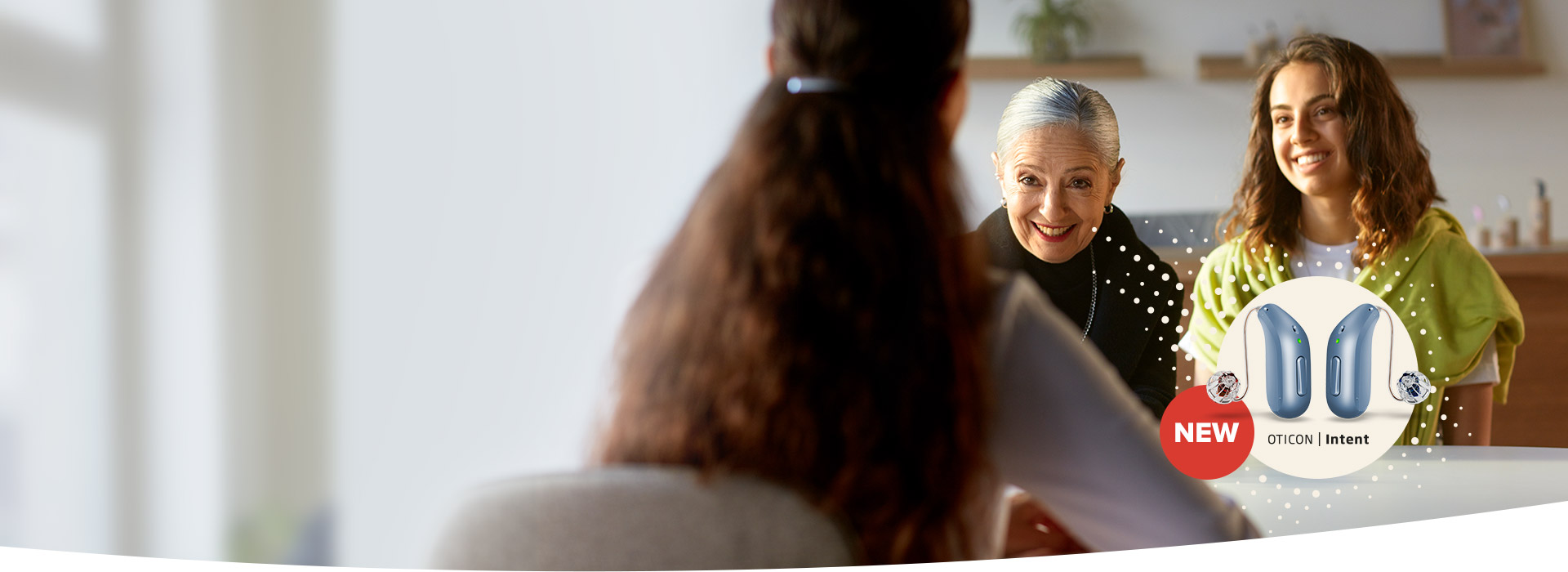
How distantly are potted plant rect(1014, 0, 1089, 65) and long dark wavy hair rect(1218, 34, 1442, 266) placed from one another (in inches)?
9.5

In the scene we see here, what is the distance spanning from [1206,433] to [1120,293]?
0.17m

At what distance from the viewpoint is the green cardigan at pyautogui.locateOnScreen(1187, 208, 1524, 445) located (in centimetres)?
107

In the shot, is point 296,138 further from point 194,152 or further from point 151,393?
point 151,393

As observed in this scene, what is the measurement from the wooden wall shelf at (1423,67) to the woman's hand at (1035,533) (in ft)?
2.33

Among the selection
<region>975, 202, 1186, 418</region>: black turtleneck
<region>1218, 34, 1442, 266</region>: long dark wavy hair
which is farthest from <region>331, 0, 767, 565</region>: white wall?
<region>1218, 34, 1442, 266</region>: long dark wavy hair

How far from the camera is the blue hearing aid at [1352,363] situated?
1.06 meters

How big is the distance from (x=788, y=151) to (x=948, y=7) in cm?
13

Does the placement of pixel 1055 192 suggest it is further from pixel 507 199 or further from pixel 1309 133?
A: pixel 507 199

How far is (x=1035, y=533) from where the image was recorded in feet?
2.34

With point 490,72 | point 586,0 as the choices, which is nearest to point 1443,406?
point 586,0

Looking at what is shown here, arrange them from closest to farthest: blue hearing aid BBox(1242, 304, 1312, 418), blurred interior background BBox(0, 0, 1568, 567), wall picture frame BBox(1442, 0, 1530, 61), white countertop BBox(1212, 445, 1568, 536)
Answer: white countertop BBox(1212, 445, 1568, 536), blue hearing aid BBox(1242, 304, 1312, 418), wall picture frame BBox(1442, 0, 1530, 61), blurred interior background BBox(0, 0, 1568, 567)

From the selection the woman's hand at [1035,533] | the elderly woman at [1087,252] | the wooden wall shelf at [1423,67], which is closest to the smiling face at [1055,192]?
the elderly woman at [1087,252]

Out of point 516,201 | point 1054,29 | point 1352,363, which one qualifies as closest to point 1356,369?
point 1352,363

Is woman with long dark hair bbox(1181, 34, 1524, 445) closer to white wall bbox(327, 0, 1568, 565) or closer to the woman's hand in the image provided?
the woman's hand
